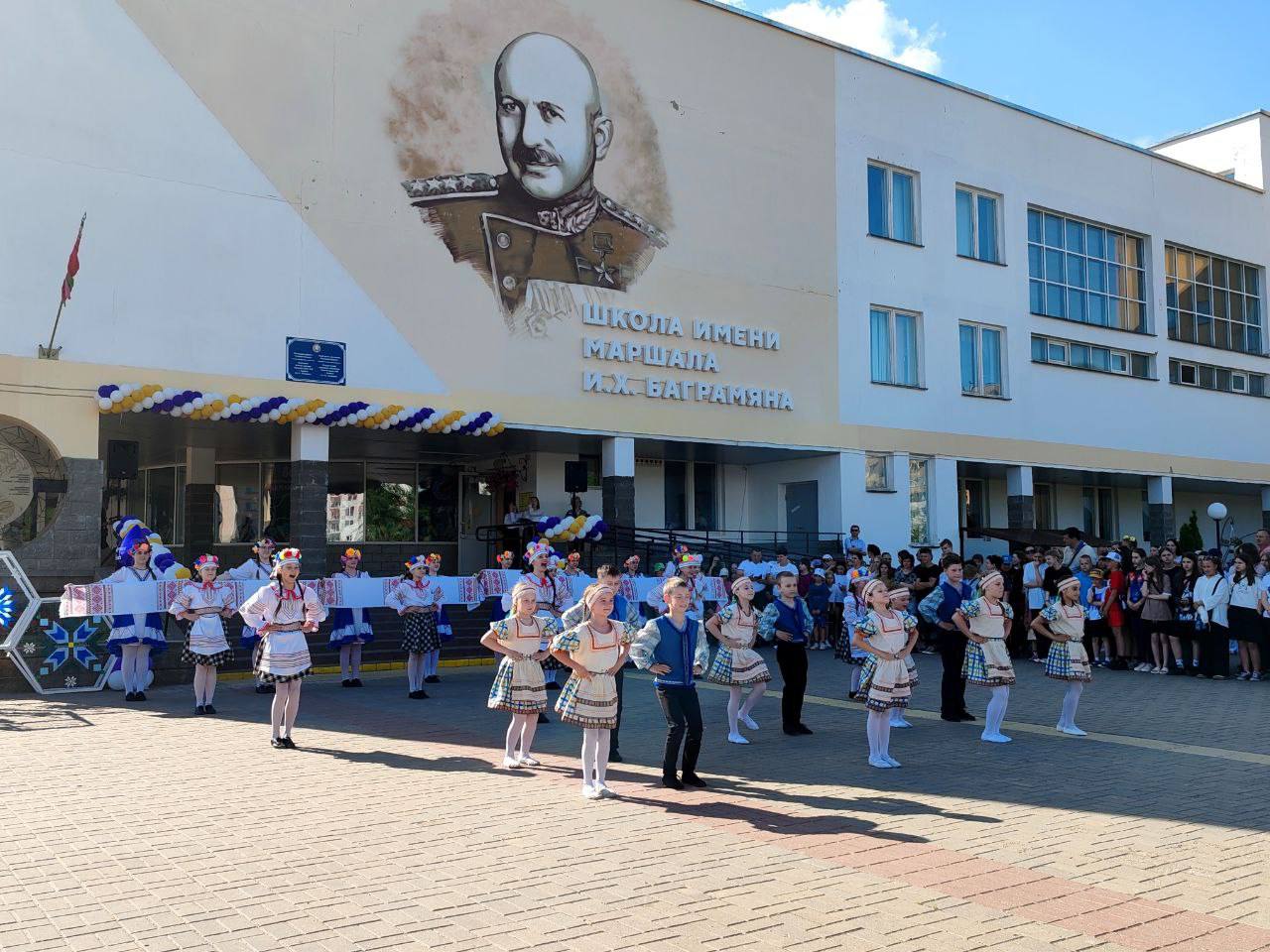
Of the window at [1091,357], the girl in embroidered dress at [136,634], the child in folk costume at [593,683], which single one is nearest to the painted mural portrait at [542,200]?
the girl in embroidered dress at [136,634]

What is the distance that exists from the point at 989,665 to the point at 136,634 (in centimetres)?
1026

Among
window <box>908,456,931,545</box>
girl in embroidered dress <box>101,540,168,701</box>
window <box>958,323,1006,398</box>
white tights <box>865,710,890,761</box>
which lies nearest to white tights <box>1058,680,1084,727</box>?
white tights <box>865,710,890,761</box>

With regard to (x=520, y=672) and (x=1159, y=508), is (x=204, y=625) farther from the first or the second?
(x=1159, y=508)

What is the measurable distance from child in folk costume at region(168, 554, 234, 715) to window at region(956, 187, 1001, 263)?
73.3 ft

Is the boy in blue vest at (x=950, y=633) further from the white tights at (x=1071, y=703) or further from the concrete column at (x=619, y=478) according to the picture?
the concrete column at (x=619, y=478)

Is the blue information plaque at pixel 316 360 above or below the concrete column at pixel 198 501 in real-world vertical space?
above

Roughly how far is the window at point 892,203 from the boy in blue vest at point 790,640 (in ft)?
59.1

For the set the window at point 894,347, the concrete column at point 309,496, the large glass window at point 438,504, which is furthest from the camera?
the window at point 894,347

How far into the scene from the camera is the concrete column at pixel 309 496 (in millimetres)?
19859

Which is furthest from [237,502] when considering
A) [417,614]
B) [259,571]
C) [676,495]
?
[417,614]

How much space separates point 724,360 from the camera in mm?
25234

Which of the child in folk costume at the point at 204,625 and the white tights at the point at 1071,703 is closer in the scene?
the white tights at the point at 1071,703

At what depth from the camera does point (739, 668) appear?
38.0 ft

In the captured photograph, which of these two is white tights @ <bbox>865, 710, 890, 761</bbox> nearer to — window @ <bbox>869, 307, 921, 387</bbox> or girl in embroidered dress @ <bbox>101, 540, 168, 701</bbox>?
girl in embroidered dress @ <bbox>101, 540, 168, 701</bbox>
